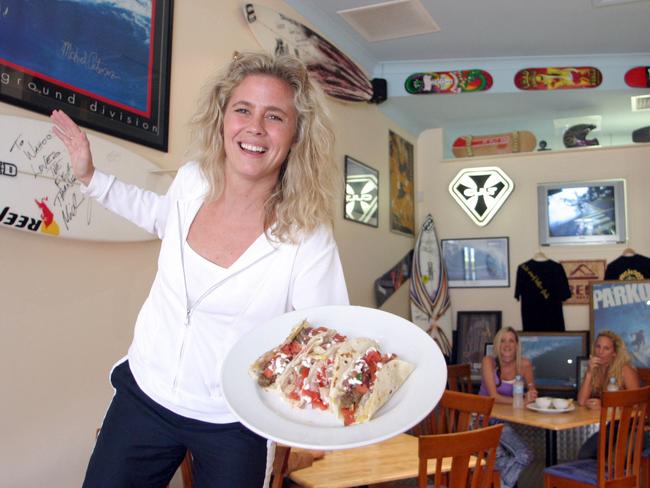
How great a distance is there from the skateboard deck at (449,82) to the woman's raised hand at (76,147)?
15.0 ft

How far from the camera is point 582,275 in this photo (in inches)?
231

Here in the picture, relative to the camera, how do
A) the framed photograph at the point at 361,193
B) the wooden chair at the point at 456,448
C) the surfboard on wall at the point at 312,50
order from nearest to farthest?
1. the wooden chair at the point at 456,448
2. the surfboard on wall at the point at 312,50
3. the framed photograph at the point at 361,193

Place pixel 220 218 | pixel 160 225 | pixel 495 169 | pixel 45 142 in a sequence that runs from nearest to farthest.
A: 1. pixel 220 218
2. pixel 160 225
3. pixel 45 142
4. pixel 495 169

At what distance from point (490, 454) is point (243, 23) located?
291 centimetres

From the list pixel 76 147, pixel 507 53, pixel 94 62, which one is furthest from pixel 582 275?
pixel 76 147

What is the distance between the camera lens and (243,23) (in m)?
3.82

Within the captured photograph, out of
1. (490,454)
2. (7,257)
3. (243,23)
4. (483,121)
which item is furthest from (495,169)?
(7,257)

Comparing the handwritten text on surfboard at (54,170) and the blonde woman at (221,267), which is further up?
the handwritten text on surfboard at (54,170)

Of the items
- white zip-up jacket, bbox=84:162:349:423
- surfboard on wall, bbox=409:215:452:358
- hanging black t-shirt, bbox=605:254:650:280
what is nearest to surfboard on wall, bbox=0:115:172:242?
white zip-up jacket, bbox=84:162:349:423

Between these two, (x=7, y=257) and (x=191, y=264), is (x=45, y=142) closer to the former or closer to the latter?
(x=7, y=257)

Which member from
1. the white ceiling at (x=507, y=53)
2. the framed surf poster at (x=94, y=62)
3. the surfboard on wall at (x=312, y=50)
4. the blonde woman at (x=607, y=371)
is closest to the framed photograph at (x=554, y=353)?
the blonde woman at (x=607, y=371)

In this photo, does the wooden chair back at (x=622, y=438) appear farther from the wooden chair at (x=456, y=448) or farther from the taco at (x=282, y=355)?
the taco at (x=282, y=355)

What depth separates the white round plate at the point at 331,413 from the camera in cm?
98

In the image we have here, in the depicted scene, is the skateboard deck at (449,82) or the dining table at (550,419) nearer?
the dining table at (550,419)
